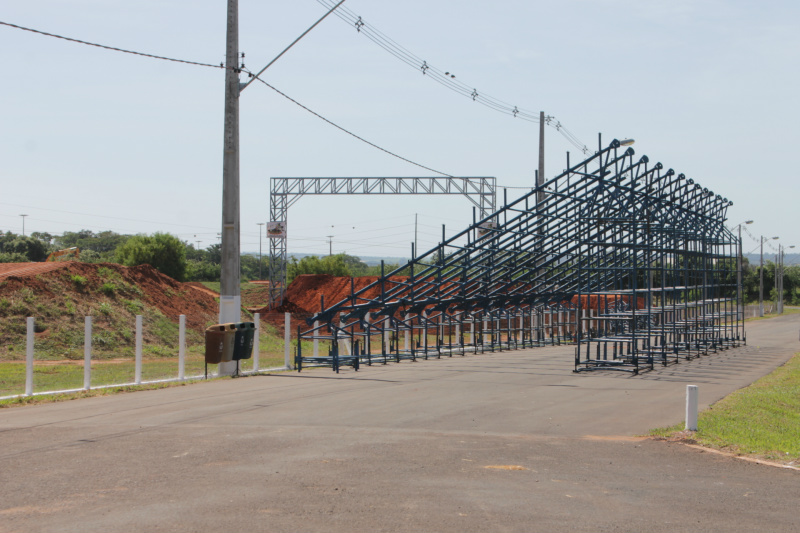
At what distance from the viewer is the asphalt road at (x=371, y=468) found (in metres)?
6.58

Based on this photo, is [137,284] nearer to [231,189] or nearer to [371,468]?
[231,189]

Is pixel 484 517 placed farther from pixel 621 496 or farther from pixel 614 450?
pixel 614 450

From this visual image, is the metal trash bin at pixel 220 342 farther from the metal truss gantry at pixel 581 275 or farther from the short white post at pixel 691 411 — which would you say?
the short white post at pixel 691 411

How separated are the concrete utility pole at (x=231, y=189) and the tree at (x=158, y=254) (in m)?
52.0

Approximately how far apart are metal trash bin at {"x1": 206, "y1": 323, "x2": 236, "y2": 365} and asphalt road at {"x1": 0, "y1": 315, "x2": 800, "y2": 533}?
9.19ft

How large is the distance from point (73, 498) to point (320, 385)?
994 cm

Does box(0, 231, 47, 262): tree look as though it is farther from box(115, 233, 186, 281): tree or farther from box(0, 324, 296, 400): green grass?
box(0, 324, 296, 400): green grass

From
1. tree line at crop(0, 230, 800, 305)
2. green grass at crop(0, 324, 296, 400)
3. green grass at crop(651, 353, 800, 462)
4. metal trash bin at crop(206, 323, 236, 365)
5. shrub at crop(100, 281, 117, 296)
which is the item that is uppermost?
tree line at crop(0, 230, 800, 305)

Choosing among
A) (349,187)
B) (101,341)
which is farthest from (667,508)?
(349,187)

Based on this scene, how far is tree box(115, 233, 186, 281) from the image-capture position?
68.9m

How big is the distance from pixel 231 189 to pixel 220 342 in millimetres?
3685

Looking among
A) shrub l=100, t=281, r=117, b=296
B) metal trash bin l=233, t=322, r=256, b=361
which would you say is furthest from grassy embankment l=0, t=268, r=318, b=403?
metal trash bin l=233, t=322, r=256, b=361

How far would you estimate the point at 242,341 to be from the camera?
18.6 meters

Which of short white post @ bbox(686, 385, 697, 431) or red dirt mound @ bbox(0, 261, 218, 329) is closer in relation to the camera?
short white post @ bbox(686, 385, 697, 431)
